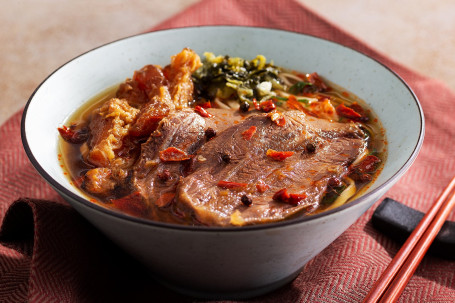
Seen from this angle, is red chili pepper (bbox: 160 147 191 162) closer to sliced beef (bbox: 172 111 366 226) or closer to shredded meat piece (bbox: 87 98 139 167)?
sliced beef (bbox: 172 111 366 226)

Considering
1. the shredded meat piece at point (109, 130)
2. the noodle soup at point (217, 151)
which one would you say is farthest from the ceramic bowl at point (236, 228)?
the shredded meat piece at point (109, 130)

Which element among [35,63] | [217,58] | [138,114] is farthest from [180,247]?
[35,63]

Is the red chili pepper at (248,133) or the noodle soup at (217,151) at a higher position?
the red chili pepper at (248,133)

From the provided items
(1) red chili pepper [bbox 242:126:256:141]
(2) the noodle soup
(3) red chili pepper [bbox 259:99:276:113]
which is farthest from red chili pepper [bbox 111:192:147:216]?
(3) red chili pepper [bbox 259:99:276:113]

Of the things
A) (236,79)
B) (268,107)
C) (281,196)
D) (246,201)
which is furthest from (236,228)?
(236,79)

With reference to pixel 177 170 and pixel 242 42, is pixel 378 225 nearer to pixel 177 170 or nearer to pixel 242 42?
pixel 177 170

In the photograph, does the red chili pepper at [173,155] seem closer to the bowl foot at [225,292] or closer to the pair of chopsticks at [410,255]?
the bowl foot at [225,292]
